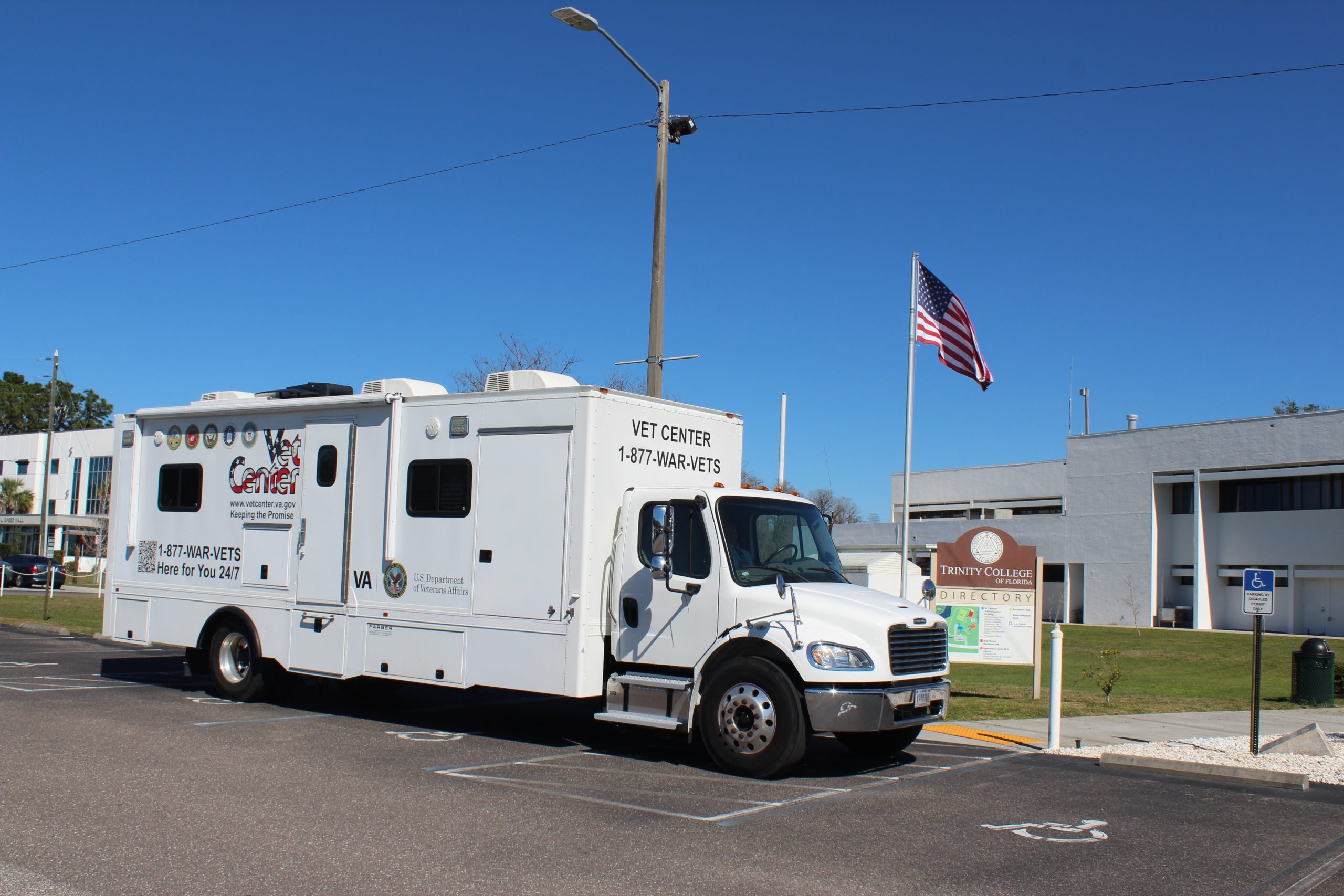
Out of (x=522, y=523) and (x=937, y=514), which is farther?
(x=937, y=514)

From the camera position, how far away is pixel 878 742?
10211 mm

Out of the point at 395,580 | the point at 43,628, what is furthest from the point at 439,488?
the point at 43,628

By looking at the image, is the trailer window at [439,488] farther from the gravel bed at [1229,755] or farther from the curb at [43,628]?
the curb at [43,628]

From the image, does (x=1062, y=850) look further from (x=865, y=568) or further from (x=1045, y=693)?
(x=865, y=568)

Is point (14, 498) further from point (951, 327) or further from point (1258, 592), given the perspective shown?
point (1258, 592)

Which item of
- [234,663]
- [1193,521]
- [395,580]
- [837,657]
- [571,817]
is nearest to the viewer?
[571,817]

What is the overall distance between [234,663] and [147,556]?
74.5 inches

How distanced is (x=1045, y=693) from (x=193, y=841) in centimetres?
1360

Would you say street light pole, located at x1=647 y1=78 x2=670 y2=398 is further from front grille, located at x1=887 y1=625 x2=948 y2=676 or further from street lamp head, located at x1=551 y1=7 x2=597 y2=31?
front grille, located at x1=887 y1=625 x2=948 y2=676

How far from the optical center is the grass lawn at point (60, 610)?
73.9 feet

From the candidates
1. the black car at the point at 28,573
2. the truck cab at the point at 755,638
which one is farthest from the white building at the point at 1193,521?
the truck cab at the point at 755,638

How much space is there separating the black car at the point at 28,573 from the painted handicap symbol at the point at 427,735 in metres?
37.5

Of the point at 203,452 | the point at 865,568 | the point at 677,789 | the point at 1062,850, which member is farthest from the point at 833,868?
the point at 865,568

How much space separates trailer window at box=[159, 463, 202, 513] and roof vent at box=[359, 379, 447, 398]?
9.18 ft
